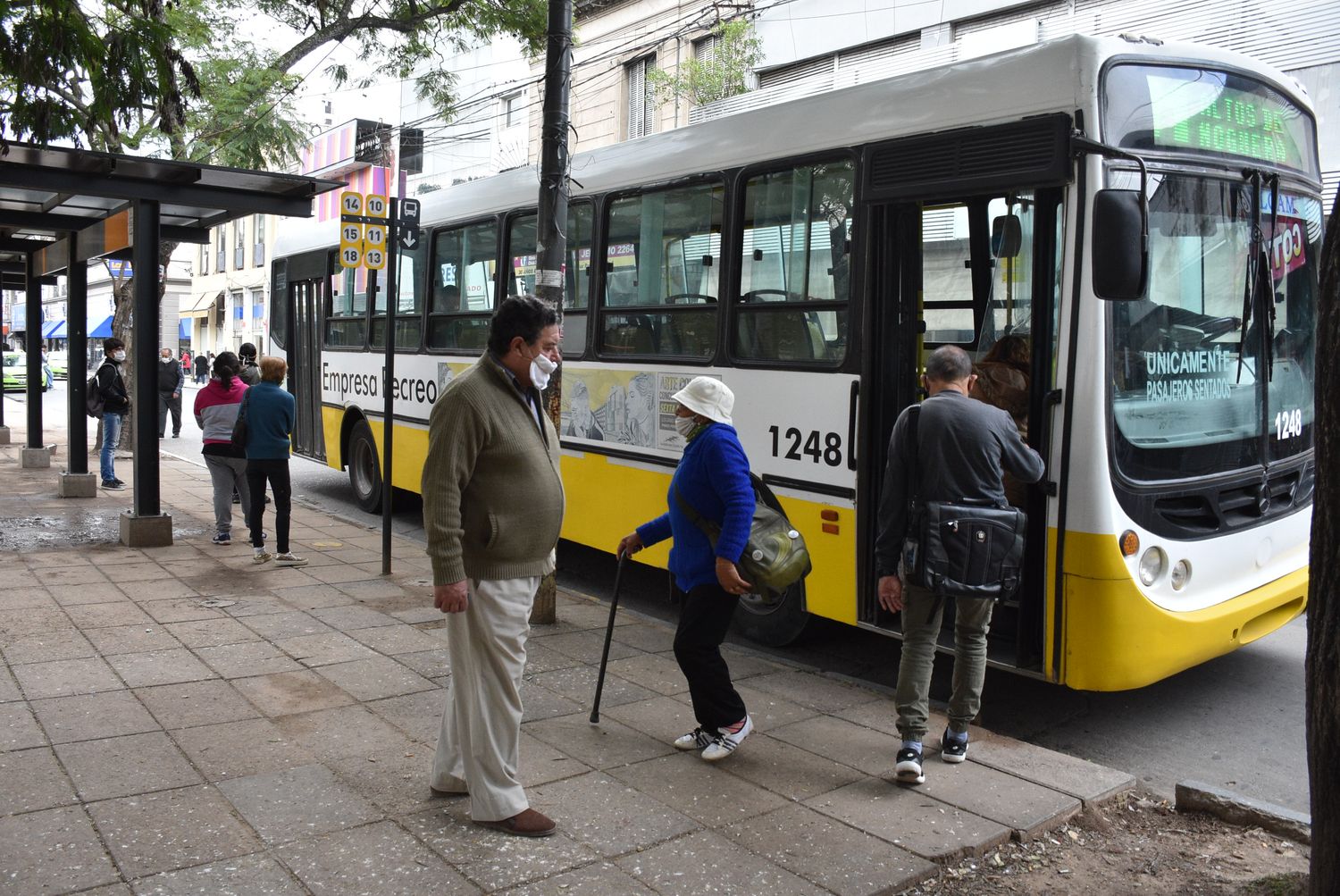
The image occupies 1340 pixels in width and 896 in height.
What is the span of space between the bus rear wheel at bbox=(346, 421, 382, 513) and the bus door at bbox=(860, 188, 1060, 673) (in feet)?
23.2

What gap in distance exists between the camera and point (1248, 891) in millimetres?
3674

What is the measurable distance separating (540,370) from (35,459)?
13.7 metres

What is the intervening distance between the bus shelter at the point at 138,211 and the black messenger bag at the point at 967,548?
615cm

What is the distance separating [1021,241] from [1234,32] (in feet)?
32.7

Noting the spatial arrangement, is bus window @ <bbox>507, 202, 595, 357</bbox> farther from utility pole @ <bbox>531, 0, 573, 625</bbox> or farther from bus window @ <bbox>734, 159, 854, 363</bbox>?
bus window @ <bbox>734, 159, 854, 363</bbox>

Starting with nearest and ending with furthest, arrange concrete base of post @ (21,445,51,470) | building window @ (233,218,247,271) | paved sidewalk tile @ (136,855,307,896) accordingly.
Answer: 1. paved sidewalk tile @ (136,855,307,896)
2. concrete base of post @ (21,445,51,470)
3. building window @ (233,218,247,271)

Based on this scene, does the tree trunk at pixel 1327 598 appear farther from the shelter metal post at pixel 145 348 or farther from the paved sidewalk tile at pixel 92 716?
→ the shelter metal post at pixel 145 348

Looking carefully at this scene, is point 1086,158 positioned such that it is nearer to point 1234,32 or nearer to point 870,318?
point 870,318

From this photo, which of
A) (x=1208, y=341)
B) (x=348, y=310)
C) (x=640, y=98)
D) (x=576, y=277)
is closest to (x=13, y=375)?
(x=640, y=98)

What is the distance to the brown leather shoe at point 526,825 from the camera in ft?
12.9

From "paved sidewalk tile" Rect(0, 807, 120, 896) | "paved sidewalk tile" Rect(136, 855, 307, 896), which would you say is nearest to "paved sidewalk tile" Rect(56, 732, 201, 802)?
"paved sidewalk tile" Rect(0, 807, 120, 896)

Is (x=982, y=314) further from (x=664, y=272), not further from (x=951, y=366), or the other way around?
(x=664, y=272)

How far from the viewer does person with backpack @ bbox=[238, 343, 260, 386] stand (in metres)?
12.1

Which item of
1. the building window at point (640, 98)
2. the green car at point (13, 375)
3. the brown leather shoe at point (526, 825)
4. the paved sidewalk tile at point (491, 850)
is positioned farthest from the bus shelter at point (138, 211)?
the green car at point (13, 375)
